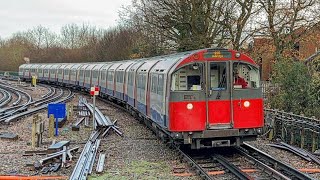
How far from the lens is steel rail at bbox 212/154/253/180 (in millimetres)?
8988

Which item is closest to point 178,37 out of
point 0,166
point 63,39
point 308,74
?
point 308,74

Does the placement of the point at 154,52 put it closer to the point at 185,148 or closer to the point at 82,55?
the point at 185,148

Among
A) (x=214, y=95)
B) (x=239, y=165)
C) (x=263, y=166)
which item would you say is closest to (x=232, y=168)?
(x=263, y=166)

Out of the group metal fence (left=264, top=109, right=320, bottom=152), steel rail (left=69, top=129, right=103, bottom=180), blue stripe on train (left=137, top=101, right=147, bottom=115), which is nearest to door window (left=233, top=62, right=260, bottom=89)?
metal fence (left=264, top=109, right=320, bottom=152)

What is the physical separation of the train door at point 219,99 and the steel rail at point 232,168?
0.81m

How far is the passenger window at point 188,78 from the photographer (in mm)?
11094

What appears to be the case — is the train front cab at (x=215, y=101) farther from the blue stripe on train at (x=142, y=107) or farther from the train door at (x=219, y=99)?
the blue stripe on train at (x=142, y=107)

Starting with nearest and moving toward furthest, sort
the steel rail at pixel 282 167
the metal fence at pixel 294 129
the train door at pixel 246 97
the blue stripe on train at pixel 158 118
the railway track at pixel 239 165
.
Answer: the steel rail at pixel 282 167 → the railway track at pixel 239 165 → the train door at pixel 246 97 → the blue stripe on train at pixel 158 118 → the metal fence at pixel 294 129

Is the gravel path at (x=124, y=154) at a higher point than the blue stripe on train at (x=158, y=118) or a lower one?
lower

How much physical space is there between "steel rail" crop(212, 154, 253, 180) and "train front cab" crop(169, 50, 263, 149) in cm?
37

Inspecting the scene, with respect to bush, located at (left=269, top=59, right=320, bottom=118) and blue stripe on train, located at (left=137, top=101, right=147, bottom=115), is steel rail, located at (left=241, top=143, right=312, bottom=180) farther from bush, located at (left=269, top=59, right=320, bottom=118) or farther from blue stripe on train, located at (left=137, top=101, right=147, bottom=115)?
bush, located at (left=269, top=59, right=320, bottom=118)

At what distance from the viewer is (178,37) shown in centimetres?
2739

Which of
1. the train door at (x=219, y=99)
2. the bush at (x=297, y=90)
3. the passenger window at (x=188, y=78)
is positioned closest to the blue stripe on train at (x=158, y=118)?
the passenger window at (x=188, y=78)

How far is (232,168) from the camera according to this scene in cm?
975
